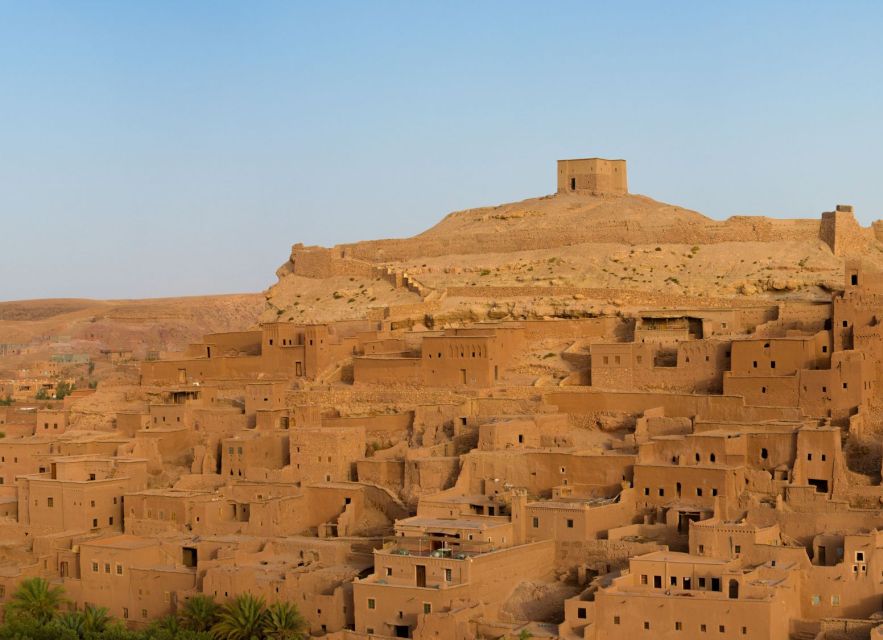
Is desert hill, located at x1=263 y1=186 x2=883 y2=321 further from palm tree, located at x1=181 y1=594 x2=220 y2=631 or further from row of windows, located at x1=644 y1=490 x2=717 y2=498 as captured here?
palm tree, located at x1=181 y1=594 x2=220 y2=631

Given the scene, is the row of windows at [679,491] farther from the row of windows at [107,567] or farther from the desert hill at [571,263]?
the row of windows at [107,567]

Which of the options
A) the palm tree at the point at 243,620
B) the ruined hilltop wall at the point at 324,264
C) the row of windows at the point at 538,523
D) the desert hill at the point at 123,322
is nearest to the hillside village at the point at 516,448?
the row of windows at the point at 538,523

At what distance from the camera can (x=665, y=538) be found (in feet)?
117

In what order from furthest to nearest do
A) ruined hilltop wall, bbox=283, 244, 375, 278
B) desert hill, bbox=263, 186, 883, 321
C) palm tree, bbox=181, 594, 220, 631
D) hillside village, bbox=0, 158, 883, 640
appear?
1. ruined hilltop wall, bbox=283, 244, 375, 278
2. desert hill, bbox=263, 186, 883, 321
3. palm tree, bbox=181, 594, 220, 631
4. hillside village, bbox=0, 158, 883, 640

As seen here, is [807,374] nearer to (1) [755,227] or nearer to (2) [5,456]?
(1) [755,227]

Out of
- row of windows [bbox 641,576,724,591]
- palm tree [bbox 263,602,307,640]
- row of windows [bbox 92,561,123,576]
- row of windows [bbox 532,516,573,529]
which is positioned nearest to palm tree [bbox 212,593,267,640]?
palm tree [bbox 263,602,307,640]

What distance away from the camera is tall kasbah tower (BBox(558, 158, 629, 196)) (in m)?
57.4

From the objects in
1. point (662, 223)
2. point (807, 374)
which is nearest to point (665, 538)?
point (807, 374)

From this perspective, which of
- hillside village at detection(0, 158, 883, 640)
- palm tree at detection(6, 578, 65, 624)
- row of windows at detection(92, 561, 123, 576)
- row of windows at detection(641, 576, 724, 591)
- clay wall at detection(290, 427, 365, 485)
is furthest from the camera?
clay wall at detection(290, 427, 365, 485)

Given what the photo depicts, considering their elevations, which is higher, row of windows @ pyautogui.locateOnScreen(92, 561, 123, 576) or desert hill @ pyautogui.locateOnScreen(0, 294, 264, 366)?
desert hill @ pyautogui.locateOnScreen(0, 294, 264, 366)

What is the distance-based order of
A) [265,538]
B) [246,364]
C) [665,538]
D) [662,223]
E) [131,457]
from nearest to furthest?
[665,538]
[265,538]
[131,457]
[246,364]
[662,223]

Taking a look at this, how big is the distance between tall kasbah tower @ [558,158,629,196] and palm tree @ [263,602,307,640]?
82.2ft

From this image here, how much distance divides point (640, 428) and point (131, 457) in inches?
515

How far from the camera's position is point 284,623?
35.3 m
